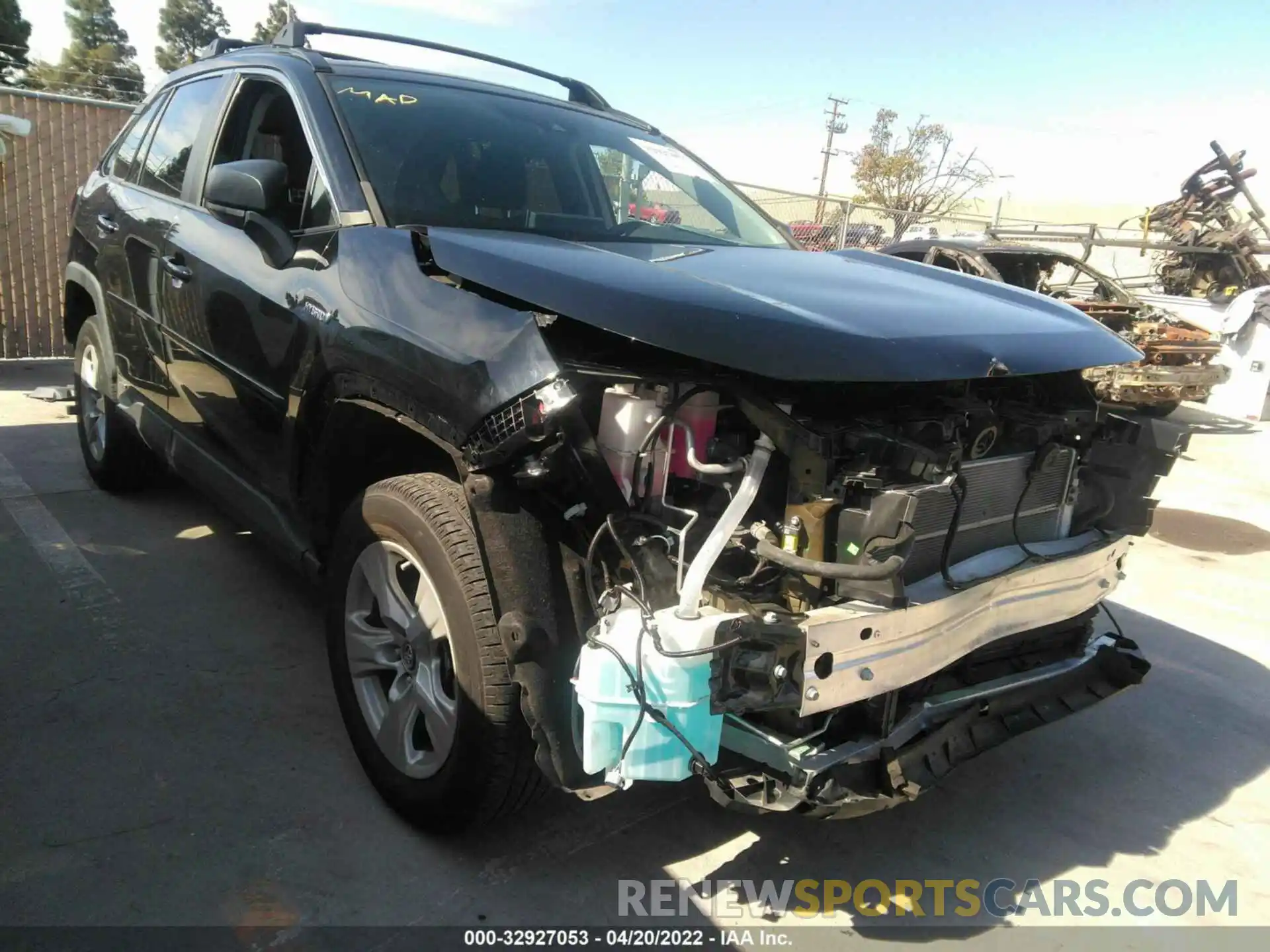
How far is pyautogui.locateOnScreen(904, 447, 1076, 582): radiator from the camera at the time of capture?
2.29m

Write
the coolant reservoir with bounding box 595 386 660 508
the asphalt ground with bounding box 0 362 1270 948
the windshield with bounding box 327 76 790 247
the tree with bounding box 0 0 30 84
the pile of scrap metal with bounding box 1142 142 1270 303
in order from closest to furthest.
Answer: the coolant reservoir with bounding box 595 386 660 508 → the asphalt ground with bounding box 0 362 1270 948 → the windshield with bounding box 327 76 790 247 → the pile of scrap metal with bounding box 1142 142 1270 303 → the tree with bounding box 0 0 30 84

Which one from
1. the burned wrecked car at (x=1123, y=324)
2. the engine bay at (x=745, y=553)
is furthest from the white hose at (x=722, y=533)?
the burned wrecked car at (x=1123, y=324)

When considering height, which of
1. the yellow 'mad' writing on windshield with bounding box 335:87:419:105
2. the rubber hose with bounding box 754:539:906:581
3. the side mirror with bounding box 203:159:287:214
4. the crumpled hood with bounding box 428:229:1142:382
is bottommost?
the rubber hose with bounding box 754:539:906:581

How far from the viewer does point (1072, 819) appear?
292 cm

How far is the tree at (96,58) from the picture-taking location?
176 ft

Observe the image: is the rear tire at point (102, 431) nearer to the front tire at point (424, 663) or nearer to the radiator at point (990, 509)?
the front tire at point (424, 663)

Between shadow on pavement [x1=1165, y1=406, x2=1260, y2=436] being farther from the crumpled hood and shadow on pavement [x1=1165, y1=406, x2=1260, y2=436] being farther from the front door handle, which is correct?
the front door handle

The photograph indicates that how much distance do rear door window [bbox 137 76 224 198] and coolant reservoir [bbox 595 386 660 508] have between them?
2565 mm

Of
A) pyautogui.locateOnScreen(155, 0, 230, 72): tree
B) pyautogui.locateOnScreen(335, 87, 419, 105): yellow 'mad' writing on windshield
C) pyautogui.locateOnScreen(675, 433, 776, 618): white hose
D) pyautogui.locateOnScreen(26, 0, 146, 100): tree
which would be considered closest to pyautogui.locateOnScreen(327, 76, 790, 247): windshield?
pyautogui.locateOnScreen(335, 87, 419, 105): yellow 'mad' writing on windshield

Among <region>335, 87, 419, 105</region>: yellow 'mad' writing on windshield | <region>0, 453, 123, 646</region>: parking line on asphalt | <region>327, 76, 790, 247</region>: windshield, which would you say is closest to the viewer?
<region>327, 76, 790, 247</region>: windshield

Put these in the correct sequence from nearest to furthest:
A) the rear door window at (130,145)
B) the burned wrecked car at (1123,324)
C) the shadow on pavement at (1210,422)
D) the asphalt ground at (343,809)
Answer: the asphalt ground at (343,809), the rear door window at (130,145), the burned wrecked car at (1123,324), the shadow on pavement at (1210,422)

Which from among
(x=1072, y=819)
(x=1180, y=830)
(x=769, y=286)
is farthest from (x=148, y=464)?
(x=1180, y=830)

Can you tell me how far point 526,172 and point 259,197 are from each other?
963 millimetres

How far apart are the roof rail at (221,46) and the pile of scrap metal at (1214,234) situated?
1285 centimetres
